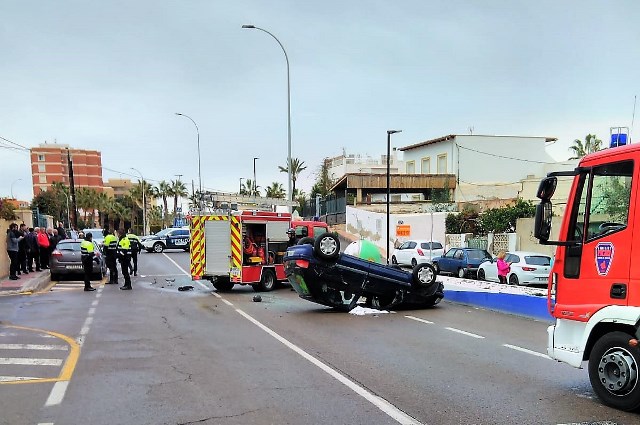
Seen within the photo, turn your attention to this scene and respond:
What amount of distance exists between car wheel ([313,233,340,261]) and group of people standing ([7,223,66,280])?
11.3m

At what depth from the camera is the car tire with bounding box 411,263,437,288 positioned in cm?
1261

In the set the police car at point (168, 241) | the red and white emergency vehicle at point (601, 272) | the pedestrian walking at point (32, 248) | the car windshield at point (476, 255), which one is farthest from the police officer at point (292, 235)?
the police car at point (168, 241)

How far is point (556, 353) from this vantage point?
5.86m

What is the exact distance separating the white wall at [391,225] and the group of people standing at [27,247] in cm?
1806

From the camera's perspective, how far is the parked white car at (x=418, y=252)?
27.5 metres

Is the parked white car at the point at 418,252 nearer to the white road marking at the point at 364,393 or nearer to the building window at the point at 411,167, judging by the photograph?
the white road marking at the point at 364,393

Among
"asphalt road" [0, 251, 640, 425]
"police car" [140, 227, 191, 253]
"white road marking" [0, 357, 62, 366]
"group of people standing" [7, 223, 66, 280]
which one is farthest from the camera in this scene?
"police car" [140, 227, 191, 253]

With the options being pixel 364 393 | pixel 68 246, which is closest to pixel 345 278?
pixel 364 393

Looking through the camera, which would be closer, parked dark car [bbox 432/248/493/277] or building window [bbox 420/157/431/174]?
parked dark car [bbox 432/248/493/277]

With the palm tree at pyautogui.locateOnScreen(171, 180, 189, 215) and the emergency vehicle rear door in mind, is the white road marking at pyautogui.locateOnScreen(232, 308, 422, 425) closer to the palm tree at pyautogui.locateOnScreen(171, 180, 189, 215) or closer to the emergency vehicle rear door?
the emergency vehicle rear door

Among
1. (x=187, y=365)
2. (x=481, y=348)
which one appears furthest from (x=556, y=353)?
(x=187, y=365)

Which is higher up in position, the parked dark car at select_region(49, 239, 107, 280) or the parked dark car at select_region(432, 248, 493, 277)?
the parked dark car at select_region(49, 239, 107, 280)

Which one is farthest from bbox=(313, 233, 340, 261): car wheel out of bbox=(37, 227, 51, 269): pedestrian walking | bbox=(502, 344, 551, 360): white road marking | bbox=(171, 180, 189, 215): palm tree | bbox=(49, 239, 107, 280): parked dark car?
bbox=(171, 180, 189, 215): palm tree

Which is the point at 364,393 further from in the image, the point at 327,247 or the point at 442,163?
the point at 442,163
